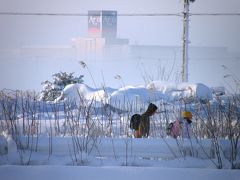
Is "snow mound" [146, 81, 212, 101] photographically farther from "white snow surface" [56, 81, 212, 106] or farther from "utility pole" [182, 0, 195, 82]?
"utility pole" [182, 0, 195, 82]

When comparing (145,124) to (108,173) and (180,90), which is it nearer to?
(108,173)

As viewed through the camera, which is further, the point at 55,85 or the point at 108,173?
the point at 55,85

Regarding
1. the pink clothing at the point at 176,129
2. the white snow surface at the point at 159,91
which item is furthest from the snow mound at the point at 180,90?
the pink clothing at the point at 176,129

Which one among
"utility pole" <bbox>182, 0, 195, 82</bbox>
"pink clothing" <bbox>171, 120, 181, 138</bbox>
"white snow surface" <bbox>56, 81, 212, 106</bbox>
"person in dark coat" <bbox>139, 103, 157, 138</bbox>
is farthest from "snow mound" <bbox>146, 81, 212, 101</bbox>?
"utility pole" <bbox>182, 0, 195, 82</bbox>

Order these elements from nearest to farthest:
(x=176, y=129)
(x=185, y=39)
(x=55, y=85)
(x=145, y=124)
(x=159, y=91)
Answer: (x=176, y=129) < (x=145, y=124) < (x=159, y=91) < (x=55, y=85) < (x=185, y=39)

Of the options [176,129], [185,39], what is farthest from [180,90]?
[185,39]

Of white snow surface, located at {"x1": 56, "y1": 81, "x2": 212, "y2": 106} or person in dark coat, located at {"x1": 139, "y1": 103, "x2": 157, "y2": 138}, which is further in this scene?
white snow surface, located at {"x1": 56, "y1": 81, "x2": 212, "y2": 106}

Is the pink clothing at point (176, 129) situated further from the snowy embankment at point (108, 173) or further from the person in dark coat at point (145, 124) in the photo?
the snowy embankment at point (108, 173)

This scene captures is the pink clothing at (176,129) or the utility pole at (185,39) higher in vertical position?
the utility pole at (185,39)

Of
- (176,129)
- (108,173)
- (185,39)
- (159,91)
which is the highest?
(185,39)

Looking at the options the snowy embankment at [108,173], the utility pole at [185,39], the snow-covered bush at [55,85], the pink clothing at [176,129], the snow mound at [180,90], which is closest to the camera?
the snowy embankment at [108,173]

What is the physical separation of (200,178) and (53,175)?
53.0 inches

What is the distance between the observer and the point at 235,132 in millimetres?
4688

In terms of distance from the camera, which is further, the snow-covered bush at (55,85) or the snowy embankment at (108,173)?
the snow-covered bush at (55,85)
